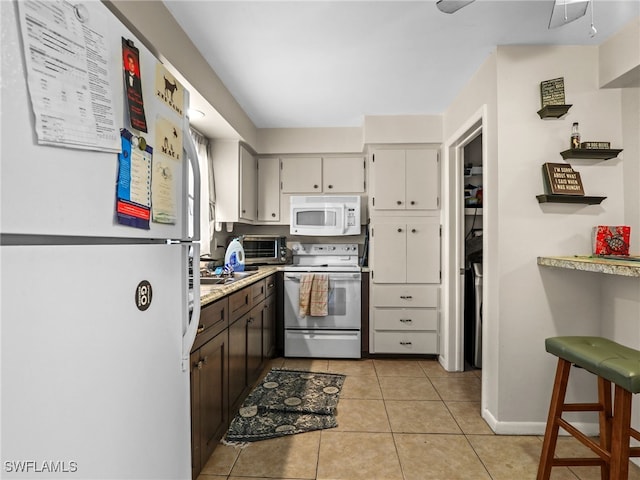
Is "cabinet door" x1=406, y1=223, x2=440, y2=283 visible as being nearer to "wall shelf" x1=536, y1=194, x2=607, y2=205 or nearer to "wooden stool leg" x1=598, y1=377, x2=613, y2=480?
"wall shelf" x1=536, y1=194, x2=607, y2=205

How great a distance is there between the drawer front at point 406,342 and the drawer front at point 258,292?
124cm

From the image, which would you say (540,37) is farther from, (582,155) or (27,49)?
(27,49)

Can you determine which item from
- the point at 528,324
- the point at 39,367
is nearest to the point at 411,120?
the point at 528,324

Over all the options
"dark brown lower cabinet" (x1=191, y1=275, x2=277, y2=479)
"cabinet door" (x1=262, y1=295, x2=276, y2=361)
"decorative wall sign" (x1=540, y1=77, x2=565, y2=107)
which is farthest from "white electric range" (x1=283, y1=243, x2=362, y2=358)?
"decorative wall sign" (x1=540, y1=77, x2=565, y2=107)

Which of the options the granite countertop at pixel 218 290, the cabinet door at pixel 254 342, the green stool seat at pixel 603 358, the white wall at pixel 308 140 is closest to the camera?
the green stool seat at pixel 603 358

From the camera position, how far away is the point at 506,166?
2098 mm

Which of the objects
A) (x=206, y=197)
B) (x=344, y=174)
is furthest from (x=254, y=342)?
(x=344, y=174)

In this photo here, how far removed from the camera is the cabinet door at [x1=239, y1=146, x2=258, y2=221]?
3.47 metres

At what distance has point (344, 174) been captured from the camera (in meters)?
3.87

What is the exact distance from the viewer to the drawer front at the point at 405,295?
3420 mm

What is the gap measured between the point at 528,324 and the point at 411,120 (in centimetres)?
215

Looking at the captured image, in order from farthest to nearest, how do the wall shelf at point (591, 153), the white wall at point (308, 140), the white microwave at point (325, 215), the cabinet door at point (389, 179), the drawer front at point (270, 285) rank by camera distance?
1. the white wall at point (308, 140)
2. the white microwave at point (325, 215)
3. the cabinet door at point (389, 179)
4. the drawer front at point (270, 285)
5. the wall shelf at point (591, 153)

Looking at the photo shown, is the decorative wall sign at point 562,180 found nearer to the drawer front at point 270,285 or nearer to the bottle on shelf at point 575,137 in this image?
the bottle on shelf at point 575,137

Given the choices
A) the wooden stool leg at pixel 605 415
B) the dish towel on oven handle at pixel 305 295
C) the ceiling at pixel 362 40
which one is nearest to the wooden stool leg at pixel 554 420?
the wooden stool leg at pixel 605 415
